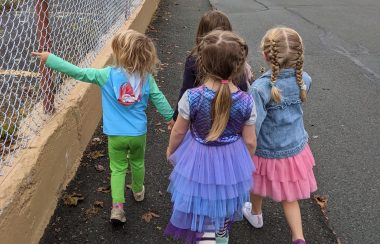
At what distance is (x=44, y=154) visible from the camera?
10.5ft

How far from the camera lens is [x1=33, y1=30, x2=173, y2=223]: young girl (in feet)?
9.89

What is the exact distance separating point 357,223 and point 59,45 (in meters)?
2.96

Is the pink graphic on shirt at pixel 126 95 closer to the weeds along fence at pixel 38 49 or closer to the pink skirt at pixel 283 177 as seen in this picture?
the weeds along fence at pixel 38 49

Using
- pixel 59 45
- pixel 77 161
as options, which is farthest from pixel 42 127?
pixel 59 45

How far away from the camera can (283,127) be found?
3029 mm

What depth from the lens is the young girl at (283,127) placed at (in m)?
2.86

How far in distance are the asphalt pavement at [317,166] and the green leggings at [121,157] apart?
24 centimetres

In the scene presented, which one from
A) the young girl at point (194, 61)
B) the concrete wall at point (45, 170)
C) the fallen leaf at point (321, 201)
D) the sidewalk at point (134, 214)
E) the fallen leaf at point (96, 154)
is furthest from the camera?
the fallen leaf at point (96, 154)

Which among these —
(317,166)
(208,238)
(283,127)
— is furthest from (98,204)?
(317,166)

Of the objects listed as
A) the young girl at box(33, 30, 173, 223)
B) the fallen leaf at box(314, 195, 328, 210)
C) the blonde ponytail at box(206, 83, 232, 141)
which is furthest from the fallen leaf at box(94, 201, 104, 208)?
the fallen leaf at box(314, 195, 328, 210)

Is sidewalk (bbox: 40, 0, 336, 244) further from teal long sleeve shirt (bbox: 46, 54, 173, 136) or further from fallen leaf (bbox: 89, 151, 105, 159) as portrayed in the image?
teal long sleeve shirt (bbox: 46, 54, 173, 136)

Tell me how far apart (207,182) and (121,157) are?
91 cm

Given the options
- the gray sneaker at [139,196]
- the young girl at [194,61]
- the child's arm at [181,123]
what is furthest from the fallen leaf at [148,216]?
the child's arm at [181,123]

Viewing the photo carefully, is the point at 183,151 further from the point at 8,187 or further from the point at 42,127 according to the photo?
the point at 42,127
